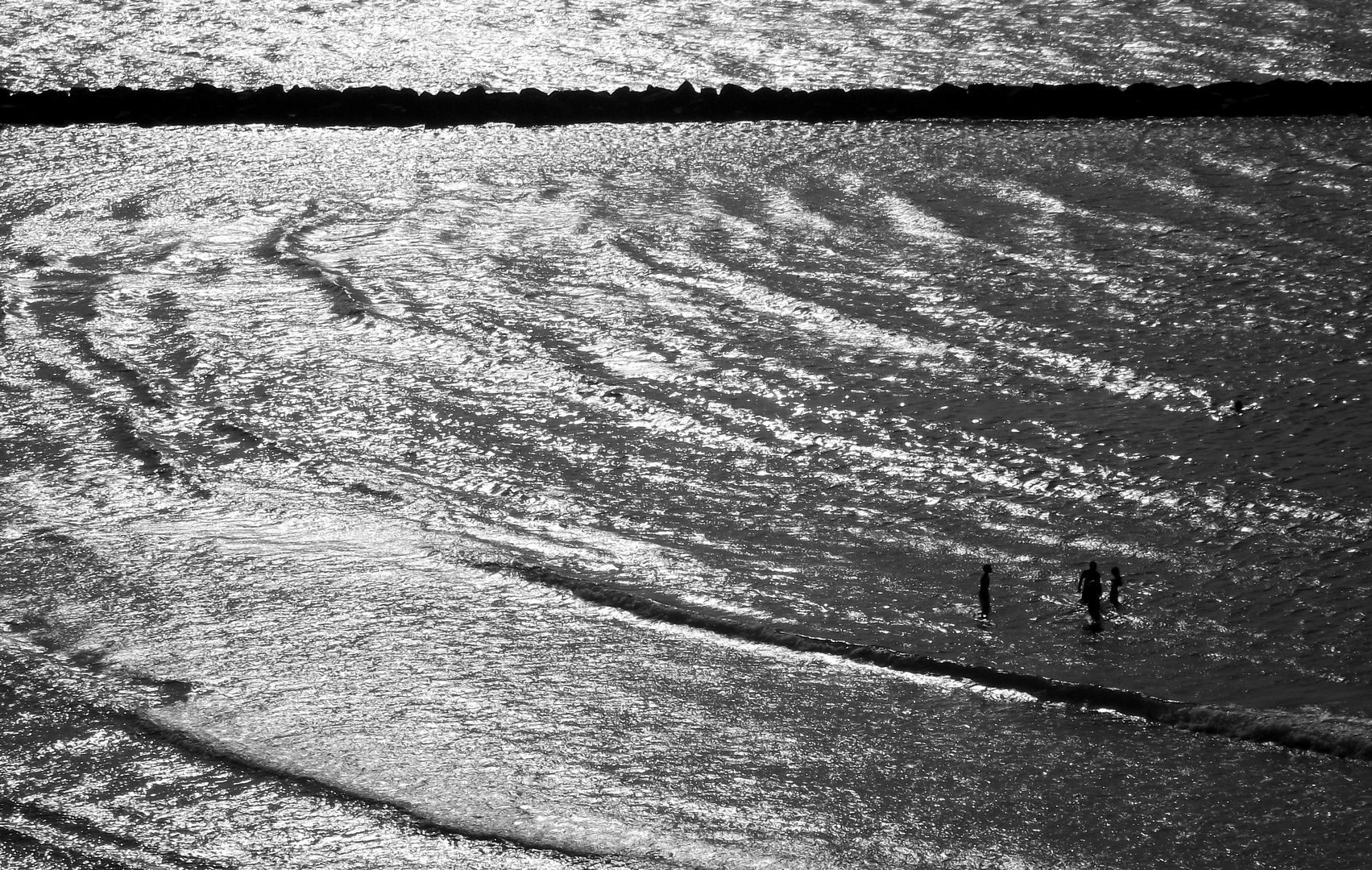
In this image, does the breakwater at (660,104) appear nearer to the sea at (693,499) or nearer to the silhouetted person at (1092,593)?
the sea at (693,499)

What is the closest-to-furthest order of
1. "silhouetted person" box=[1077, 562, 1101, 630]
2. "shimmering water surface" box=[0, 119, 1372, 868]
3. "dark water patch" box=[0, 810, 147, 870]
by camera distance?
1. "dark water patch" box=[0, 810, 147, 870]
2. "shimmering water surface" box=[0, 119, 1372, 868]
3. "silhouetted person" box=[1077, 562, 1101, 630]

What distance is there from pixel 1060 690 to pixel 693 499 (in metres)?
4.37

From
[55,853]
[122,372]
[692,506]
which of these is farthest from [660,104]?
[55,853]

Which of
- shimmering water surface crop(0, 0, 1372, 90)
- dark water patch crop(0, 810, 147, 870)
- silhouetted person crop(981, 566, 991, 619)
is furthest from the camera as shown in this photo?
shimmering water surface crop(0, 0, 1372, 90)

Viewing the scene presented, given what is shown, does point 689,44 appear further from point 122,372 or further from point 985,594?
point 985,594

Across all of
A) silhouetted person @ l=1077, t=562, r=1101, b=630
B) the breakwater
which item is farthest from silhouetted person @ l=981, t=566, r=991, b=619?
the breakwater

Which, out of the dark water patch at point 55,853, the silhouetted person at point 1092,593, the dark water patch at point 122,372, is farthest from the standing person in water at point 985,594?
the dark water patch at point 122,372

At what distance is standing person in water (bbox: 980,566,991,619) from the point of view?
42.0ft

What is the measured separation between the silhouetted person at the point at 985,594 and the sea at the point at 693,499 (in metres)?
0.08

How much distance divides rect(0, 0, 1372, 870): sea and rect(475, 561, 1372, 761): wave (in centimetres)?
4

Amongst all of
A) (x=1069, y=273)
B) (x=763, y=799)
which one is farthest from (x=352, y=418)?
(x=1069, y=273)

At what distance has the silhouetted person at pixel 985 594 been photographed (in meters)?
12.8

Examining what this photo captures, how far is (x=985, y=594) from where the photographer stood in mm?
12844

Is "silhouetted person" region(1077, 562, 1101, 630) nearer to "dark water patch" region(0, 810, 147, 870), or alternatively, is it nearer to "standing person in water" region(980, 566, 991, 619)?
"standing person in water" region(980, 566, 991, 619)
